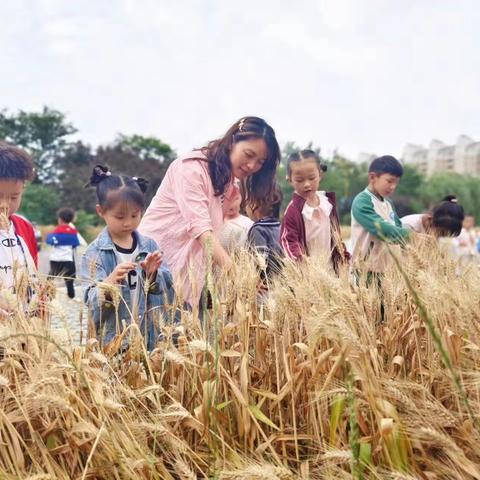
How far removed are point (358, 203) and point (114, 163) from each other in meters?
34.0

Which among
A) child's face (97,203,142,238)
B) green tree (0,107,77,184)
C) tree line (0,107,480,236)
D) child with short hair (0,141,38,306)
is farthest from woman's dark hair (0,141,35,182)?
green tree (0,107,77,184)

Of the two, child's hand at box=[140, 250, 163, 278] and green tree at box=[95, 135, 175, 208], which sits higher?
green tree at box=[95, 135, 175, 208]

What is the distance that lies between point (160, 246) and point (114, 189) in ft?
1.40

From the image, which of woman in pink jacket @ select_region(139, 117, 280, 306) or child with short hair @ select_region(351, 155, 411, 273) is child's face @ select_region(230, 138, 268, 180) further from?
child with short hair @ select_region(351, 155, 411, 273)

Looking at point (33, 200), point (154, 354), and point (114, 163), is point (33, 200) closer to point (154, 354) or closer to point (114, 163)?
point (114, 163)

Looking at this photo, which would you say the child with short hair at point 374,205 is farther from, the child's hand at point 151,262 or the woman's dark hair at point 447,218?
the child's hand at point 151,262

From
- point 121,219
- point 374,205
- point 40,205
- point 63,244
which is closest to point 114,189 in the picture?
point 121,219

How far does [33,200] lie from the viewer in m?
35.5

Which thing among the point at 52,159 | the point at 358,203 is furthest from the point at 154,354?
the point at 52,159

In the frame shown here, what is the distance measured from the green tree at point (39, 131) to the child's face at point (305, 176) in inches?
1720

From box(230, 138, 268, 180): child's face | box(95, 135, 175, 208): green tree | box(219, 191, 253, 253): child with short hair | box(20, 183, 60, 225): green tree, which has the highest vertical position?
box(95, 135, 175, 208): green tree

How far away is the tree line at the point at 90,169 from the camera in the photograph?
36156 mm

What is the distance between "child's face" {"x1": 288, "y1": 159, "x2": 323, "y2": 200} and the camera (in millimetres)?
3596

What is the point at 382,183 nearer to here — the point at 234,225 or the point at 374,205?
the point at 374,205
